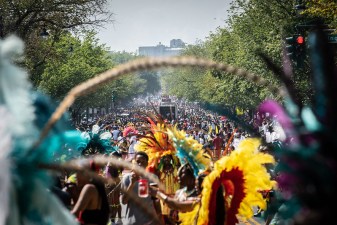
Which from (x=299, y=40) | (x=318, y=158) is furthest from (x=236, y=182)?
(x=299, y=40)

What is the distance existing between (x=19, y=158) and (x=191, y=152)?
5256 millimetres

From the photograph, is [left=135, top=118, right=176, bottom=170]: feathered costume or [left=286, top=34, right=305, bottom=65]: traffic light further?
[left=286, top=34, right=305, bottom=65]: traffic light

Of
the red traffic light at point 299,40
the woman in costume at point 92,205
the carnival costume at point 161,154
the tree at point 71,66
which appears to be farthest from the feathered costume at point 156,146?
the tree at point 71,66

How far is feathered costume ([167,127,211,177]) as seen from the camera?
9.09 meters

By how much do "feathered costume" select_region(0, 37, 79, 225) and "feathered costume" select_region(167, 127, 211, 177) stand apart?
181 inches

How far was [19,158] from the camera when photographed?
4.39 m

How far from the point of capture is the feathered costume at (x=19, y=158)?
432cm

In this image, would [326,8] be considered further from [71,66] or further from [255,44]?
[71,66]

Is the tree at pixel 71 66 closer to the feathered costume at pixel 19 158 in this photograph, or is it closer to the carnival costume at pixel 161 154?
the carnival costume at pixel 161 154

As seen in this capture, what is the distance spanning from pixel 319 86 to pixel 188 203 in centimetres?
493

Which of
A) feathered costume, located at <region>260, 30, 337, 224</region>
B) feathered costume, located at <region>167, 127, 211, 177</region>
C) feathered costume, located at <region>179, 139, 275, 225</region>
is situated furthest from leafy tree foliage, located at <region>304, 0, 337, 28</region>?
feathered costume, located at <region>260, 30, 337, 224</region>

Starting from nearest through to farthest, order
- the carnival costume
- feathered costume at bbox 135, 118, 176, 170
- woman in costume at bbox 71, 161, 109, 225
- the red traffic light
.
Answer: woman in costume at bbox 71, 161, 109, 225, the carnival costume, feathered costume at bbox 135, 118, 176, 170, the red traffic light

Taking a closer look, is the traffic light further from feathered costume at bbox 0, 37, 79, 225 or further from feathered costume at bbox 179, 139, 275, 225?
feathered costume at bbox 0, 37, 79, 225

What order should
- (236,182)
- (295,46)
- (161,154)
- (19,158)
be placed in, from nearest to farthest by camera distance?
(19,158), (236,182), (161,154), (295,46)
